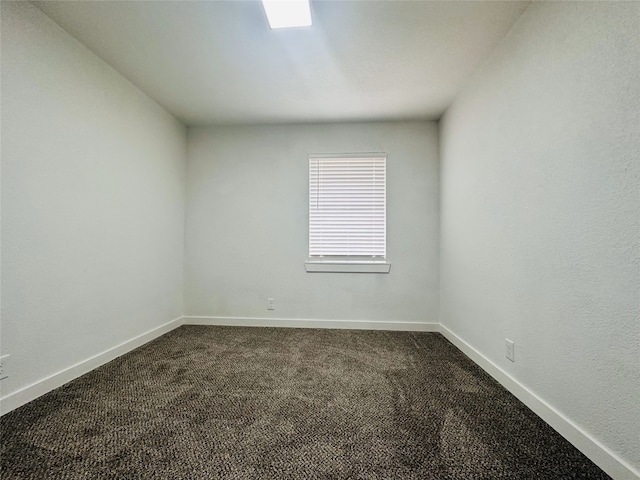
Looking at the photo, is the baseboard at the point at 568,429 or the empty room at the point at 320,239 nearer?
the baseboard at the point at 568,429

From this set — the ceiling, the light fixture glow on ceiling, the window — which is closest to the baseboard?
the window

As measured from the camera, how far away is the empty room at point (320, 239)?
131 centimetres

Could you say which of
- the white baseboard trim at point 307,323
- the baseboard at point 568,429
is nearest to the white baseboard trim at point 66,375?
the white baseboard trim at point 307,323

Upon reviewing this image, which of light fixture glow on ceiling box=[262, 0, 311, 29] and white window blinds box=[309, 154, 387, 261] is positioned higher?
light fixture glow on ceiling box=[262, 0, 311, 29]

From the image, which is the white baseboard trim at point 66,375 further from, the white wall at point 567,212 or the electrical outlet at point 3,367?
the white wall at point 567,212

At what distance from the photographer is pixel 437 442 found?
1.43 m

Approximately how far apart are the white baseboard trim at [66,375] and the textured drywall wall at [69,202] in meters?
0.04

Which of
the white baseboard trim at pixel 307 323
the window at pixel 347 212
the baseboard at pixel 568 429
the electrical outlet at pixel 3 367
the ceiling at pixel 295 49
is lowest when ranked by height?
the white baseboard trim at pixel 307 323

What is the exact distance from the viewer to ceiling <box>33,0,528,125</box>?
1.82 metres

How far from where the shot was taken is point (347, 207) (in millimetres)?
3570

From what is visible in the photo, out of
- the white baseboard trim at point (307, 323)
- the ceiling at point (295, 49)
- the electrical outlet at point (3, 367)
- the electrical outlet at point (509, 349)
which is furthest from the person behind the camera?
the white baseboard trim at point (307, 323)

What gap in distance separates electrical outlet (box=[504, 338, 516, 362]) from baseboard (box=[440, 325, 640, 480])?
5.0 inches

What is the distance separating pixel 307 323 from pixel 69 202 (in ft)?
8.34

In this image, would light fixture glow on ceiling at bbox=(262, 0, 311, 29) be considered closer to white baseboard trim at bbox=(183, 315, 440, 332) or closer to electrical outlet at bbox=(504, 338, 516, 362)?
electrical outlet at bbox=(504, 338, 516, 362)
